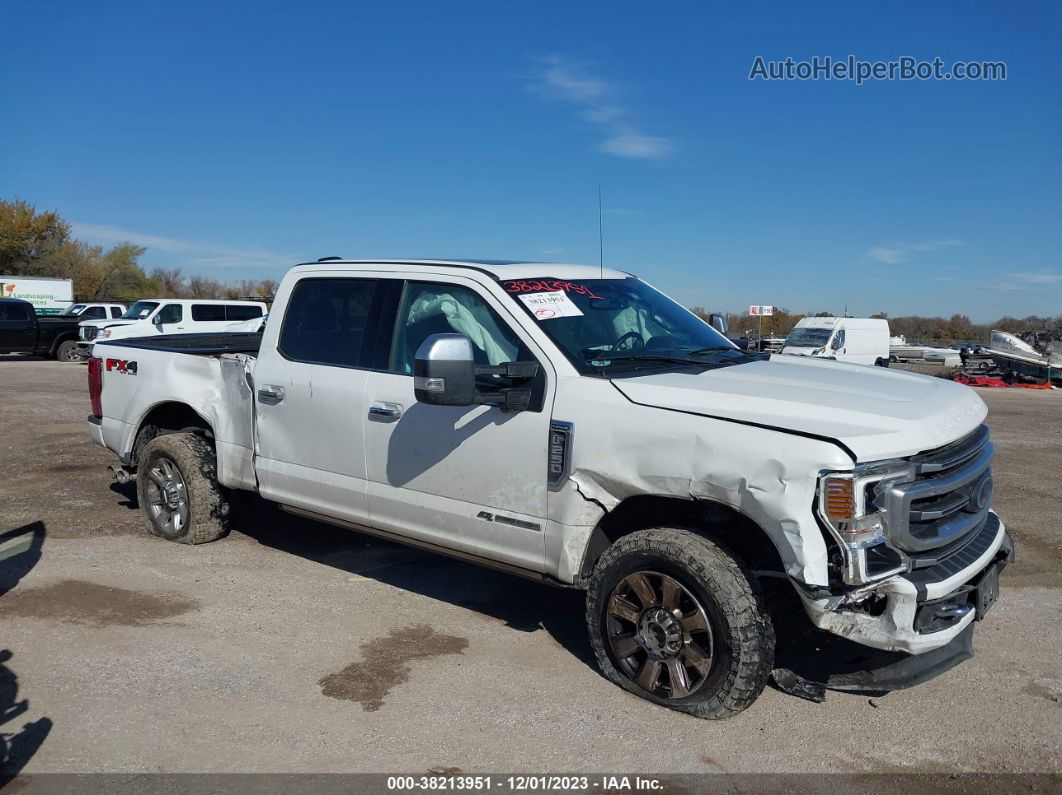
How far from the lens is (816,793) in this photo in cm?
338

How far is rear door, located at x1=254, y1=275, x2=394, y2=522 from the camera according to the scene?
201 inches

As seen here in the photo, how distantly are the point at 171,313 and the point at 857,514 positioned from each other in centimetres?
2447

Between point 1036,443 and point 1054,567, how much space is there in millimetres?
6593

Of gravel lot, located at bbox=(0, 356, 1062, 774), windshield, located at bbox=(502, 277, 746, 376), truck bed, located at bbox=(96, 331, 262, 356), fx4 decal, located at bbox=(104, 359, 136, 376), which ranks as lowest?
gravel lot, located at bbox=(0, 356, 1062, 774)

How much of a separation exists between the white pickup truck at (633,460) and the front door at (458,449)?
0.04 feet

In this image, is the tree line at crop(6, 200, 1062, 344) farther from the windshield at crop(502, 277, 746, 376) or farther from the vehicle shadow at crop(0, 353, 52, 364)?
the windshield at crop(502, 277, 746, 376)

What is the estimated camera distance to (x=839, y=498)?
11.3 ft

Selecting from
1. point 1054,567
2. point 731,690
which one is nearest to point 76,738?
point 731,690

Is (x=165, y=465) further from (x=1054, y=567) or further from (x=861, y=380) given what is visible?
(x=1054, y=567)

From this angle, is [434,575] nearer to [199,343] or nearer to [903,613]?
[199,343]

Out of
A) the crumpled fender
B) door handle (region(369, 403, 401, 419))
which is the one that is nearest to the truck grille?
the crumpled fender

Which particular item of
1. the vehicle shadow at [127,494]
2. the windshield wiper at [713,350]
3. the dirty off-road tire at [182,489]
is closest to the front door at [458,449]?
the windshield wiper at [713,350]

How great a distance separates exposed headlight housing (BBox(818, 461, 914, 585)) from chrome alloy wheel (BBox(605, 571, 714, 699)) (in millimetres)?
699

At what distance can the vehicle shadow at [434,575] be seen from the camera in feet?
16.9
